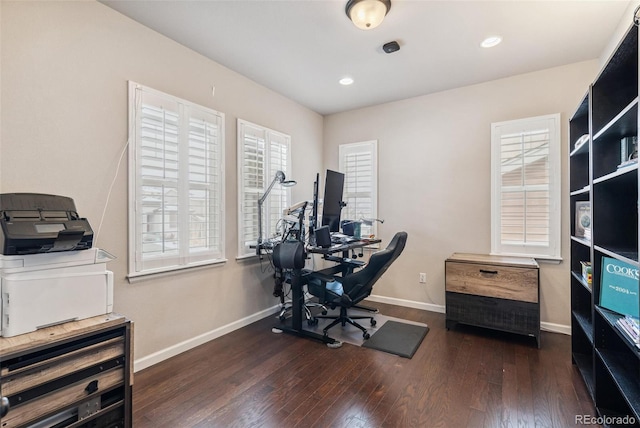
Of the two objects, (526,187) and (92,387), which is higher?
(526,187)

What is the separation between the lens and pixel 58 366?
138 cm

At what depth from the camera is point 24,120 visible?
1.81 metres

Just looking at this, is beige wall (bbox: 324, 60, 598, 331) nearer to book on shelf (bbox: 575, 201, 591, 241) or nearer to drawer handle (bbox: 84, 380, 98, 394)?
book on shelf (bbox: 575, 201, 591, 241)

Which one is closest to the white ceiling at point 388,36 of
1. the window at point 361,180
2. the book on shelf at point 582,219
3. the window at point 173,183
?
the window at point 173,183

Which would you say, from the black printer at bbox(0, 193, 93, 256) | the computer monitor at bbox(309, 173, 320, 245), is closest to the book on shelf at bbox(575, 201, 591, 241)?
the computer monitor at bbox(309, 173, 320, 245)

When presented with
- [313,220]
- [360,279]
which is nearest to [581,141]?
[360,279]

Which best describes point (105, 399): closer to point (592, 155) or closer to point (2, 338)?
point (2, 338)

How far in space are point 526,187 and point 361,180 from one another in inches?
75.4

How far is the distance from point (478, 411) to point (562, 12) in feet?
9.21

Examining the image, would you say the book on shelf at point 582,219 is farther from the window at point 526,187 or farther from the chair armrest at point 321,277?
the chair armrest at point 321,277

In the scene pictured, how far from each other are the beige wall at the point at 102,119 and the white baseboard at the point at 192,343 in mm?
36

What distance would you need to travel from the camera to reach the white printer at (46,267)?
4.51 feet

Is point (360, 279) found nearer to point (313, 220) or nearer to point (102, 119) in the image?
point (313, 220)

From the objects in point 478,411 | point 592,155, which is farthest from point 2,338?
point 592,155
